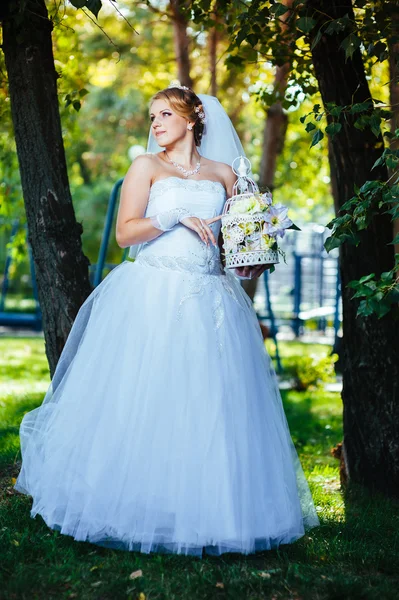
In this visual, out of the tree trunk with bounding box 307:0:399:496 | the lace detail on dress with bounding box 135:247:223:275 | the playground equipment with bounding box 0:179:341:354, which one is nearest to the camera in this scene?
the lace detail on dress with bounding box 135:247:223:275

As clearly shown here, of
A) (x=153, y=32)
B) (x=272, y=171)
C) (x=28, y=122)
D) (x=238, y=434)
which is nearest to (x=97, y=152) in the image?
(x=153, y=32)

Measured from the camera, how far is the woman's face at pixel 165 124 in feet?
13.8

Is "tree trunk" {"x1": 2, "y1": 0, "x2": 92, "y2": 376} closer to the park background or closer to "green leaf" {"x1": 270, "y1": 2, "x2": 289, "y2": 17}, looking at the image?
the park background

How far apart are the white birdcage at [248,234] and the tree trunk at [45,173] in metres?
1.23

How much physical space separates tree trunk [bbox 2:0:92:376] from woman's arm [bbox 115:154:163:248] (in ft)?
2.22

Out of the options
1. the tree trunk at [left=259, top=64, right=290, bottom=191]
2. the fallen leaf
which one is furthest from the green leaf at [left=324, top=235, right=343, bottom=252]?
the tree trunk at [left=259, top=64, right=290, bottom=191]

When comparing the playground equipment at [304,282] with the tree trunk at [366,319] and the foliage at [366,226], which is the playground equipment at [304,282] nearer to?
the tree trunk at [366,319]

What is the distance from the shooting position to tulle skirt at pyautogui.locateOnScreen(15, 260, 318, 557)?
3.61 meters

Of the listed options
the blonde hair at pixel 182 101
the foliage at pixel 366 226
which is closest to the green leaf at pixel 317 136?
the foliage at pixel 366 226

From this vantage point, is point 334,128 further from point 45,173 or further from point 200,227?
point 45,173

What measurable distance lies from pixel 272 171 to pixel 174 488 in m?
7.23

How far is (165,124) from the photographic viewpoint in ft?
13.8

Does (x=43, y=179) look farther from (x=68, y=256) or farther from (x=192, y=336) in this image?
(x=192, y=336)

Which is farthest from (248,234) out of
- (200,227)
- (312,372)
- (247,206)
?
(312,372)
